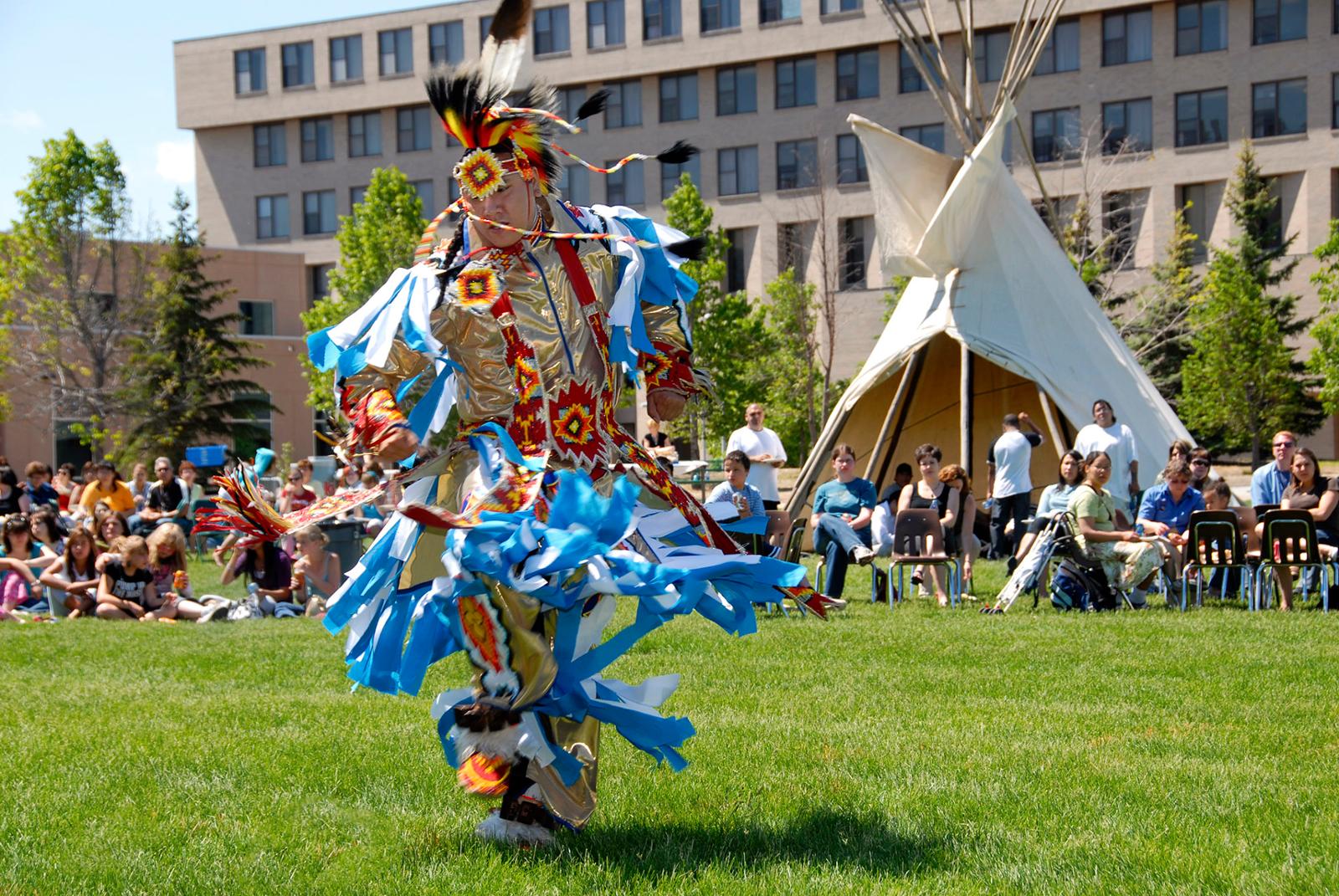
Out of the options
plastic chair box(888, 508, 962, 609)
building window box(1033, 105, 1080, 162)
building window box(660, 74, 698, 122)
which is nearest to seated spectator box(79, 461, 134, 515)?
plastic chair box(888, 508, 962, 609)

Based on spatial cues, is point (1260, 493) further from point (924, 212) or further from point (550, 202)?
point (550, 202)

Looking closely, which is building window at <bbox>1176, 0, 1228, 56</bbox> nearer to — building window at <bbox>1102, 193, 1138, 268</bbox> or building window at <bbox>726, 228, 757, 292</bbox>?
building window at <bbox>1102, 193, 1138, 268</bbox>

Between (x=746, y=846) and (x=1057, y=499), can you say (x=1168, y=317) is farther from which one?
(x=746, y=846)

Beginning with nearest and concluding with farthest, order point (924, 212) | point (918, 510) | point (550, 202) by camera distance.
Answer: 1. point (550, 202)
2. point (918, 510)
3. point (924, 212)

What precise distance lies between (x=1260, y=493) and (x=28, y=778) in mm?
10448

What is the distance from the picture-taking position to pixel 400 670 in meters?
4.41

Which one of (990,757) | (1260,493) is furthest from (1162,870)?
(1260,493)

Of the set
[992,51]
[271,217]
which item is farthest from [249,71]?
[992,51]

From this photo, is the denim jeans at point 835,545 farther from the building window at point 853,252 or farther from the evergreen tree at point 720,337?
the building window at point 853,252

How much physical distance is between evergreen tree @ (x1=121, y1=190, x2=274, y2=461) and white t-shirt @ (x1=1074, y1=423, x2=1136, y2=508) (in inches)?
1116

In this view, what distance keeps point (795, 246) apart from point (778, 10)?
9941 mm

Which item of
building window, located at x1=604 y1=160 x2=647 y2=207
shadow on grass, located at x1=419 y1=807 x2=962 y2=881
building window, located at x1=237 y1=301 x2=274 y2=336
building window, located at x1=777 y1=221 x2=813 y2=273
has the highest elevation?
building window, located at x1=604 y1=160 x2=647 y2=207

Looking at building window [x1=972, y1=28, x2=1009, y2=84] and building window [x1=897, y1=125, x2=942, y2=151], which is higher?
building window [x1=972, y1=28, x2=1009, y2=84]

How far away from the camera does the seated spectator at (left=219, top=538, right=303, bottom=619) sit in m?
12.5
